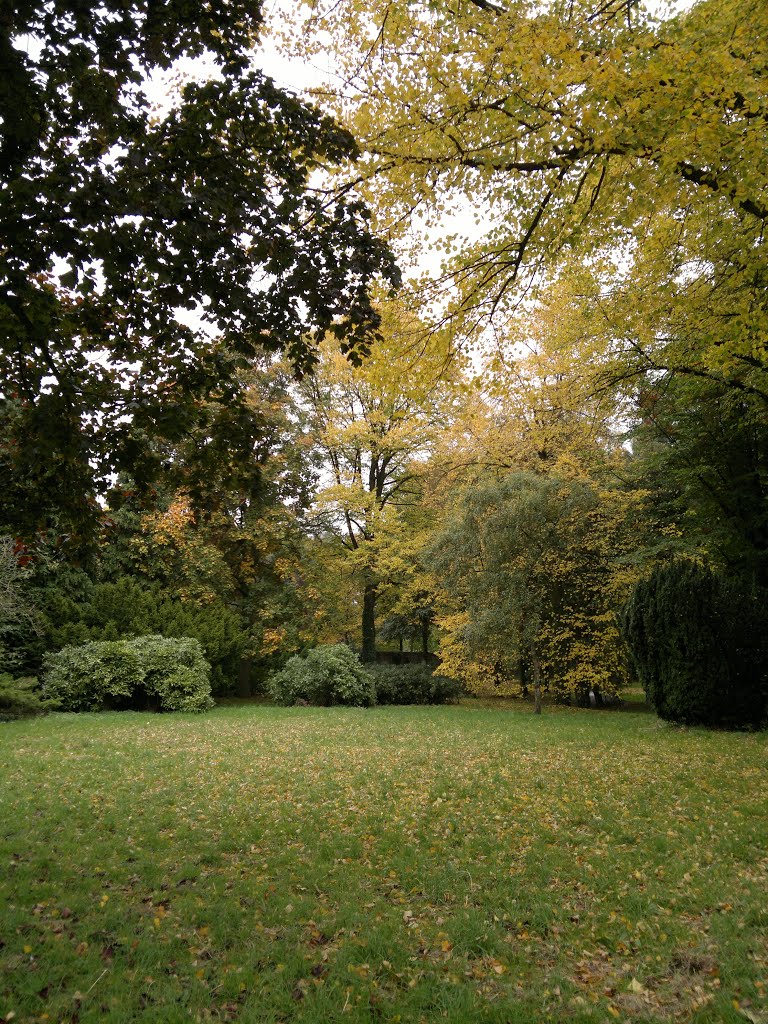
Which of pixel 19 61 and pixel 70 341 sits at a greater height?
pixel 19 61

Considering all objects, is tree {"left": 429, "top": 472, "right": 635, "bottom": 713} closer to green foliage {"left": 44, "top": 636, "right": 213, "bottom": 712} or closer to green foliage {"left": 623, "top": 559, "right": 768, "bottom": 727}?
green foliage {"left": 623, "top": 559, "right": 768, "bottom": 727}

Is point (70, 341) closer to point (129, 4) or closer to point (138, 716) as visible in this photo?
point (129, 4)

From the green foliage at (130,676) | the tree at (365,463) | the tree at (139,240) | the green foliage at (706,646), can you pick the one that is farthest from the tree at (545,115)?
the green foliage at (130,676)

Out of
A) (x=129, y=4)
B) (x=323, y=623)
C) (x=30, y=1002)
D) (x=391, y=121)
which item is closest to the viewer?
(x=30, y=1002)

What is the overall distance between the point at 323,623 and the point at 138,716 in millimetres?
6870

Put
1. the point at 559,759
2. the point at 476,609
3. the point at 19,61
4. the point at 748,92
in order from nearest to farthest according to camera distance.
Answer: the point at 19,61 < the point at 748,92 < the point at 559,759 < the point at 476,609

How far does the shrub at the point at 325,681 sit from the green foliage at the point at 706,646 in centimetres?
742

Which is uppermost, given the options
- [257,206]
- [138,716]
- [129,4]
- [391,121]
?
[391,121]

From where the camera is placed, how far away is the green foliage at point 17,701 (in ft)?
37.0

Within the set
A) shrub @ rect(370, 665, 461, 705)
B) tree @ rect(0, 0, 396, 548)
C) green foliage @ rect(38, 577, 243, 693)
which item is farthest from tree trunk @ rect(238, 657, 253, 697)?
tree @ rect(0, 0, 396, 548)

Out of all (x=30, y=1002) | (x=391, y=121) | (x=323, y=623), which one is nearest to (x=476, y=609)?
(x=323, y=623)

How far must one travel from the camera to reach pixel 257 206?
394cm

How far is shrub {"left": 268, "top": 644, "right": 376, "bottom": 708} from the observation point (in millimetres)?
15273

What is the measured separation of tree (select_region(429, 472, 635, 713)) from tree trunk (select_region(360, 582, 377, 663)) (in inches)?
182
